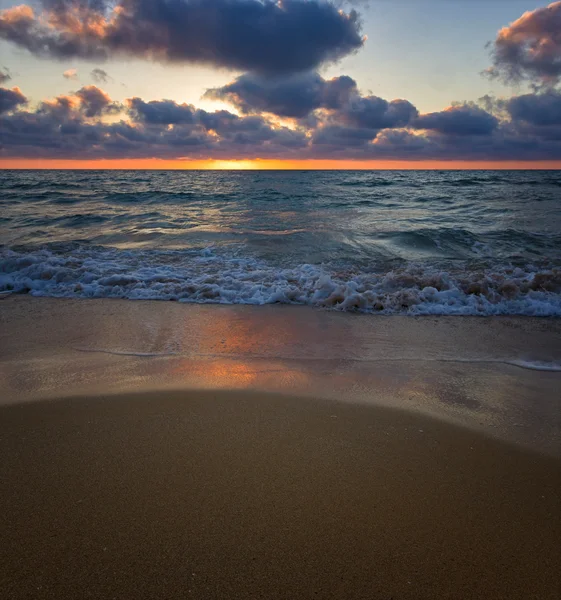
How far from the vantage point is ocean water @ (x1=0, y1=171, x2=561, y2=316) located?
5.91 meters

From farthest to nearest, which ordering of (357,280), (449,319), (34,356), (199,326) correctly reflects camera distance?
(357,280) < (449,319) < (199,326) < (34,356)

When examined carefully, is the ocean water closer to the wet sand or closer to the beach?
the beach

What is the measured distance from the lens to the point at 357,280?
22.1 ft

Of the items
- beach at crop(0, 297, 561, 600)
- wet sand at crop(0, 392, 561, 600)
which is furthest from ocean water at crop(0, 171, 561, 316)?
wet sand at crop(0, 392, 561, 600)

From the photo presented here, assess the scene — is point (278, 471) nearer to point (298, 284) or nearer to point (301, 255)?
point (298, 284)

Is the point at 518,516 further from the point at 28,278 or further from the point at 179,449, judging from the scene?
the point at 28,278

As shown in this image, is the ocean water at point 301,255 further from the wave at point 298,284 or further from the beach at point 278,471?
the beach at point 278,471

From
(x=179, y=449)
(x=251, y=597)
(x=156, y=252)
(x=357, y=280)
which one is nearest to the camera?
(x=251, y=597)

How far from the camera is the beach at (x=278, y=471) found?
5.09 feet

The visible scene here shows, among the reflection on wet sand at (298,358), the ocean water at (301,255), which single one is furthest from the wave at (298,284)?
the reflection on wet sand at (298,358)

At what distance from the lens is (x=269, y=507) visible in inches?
73.3

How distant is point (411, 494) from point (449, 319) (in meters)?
3.59

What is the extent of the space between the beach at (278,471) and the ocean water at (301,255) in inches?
75.6

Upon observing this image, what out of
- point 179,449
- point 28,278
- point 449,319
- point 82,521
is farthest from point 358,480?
point 28,278
